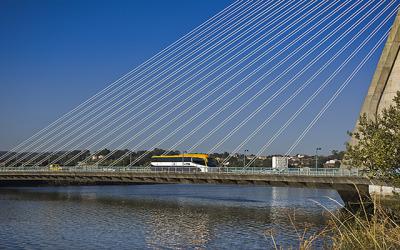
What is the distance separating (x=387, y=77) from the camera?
36406mm

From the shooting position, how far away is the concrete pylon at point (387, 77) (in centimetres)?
3616

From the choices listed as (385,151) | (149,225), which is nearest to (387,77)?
(149,225)

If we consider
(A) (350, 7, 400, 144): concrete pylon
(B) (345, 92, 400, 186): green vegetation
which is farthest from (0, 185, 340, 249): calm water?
(A) (350, 7, 400, 144): concrete pylon

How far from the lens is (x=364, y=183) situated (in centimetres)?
3403

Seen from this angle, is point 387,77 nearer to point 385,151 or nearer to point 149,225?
point 149,225

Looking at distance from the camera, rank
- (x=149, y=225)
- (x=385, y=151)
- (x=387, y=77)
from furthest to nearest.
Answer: (x=387, y=77) → (x=149, y=225) → (x=385, y=151)

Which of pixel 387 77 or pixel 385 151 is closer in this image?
pixel 385 151

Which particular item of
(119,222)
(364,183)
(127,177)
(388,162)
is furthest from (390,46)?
(388,162)

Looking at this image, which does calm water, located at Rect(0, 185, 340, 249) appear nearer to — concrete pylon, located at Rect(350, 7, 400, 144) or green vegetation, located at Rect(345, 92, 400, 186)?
green vegetation, located at Rect(345, 92, 400, 186)

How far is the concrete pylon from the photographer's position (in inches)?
1423

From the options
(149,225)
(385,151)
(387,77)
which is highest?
(387,77)

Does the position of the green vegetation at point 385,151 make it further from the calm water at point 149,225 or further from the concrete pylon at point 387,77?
the concrete pylon at point 387,77

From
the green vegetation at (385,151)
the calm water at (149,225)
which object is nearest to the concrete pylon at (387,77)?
the calm water at (149,225)

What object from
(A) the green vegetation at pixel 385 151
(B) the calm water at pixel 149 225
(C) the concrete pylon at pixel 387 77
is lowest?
(B) the calm water at pixel 149 225
